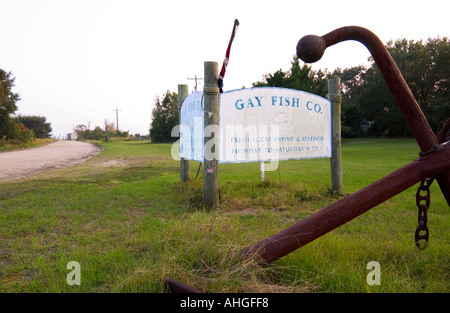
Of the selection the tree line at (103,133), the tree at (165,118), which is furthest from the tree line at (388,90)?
the tree line at (103,133)

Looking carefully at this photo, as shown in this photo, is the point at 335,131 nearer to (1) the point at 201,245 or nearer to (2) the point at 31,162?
(1) the point at 201,245

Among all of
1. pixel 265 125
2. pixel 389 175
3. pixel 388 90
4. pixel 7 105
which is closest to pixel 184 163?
pixel 265 125

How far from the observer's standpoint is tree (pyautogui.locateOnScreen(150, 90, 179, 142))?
5000 cm

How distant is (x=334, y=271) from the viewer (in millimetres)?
2361

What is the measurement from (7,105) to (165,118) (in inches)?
855

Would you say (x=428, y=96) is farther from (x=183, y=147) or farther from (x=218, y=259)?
(x=218, y=259)

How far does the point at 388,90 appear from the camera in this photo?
41406 millimetres

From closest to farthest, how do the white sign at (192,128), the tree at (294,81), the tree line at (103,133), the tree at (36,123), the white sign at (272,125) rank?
1. the white sign at (272,125)
2. the white sign at (192,128)
3. the tree at (294,81)
4. the tree at (36,123)
5. the tree line at (103,133)

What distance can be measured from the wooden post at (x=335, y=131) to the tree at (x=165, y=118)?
44.1 m

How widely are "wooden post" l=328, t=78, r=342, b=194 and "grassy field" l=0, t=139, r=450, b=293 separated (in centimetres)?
35

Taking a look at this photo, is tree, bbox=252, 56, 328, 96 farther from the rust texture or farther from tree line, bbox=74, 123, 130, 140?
tree line, bbox=74, 123, 130, 140

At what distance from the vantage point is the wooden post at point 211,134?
17.1ft

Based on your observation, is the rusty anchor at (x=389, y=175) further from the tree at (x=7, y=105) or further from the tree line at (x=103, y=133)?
the tree line at (x=103, y=133)
